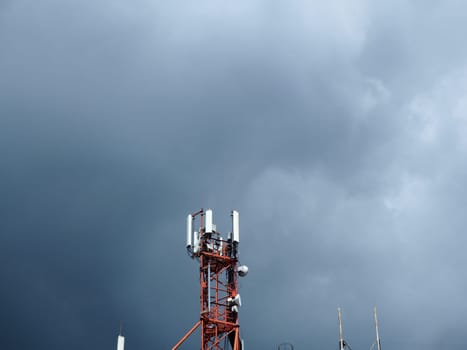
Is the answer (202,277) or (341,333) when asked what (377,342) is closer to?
(341,333)

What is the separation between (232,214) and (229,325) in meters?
14.2

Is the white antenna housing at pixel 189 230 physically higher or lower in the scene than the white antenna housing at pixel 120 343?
higher

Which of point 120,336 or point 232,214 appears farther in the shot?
point 232,214

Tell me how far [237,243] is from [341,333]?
16.8m

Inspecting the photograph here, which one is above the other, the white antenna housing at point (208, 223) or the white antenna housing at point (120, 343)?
the white antenna housing at point (208, 223)

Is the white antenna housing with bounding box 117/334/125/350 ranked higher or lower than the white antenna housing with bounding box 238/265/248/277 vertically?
lower

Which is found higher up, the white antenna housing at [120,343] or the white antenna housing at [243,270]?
the white antenna housing at [243,270]

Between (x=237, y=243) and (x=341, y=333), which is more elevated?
(x=237, y=243)

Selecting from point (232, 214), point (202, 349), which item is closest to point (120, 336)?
point (202, 349)

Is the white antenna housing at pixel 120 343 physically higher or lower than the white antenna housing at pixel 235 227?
lower

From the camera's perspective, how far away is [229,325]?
153 metres

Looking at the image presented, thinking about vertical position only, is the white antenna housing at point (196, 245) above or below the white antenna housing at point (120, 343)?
above

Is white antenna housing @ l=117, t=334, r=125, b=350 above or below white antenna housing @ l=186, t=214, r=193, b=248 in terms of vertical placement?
below

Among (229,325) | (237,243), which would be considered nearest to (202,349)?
(229,325)
